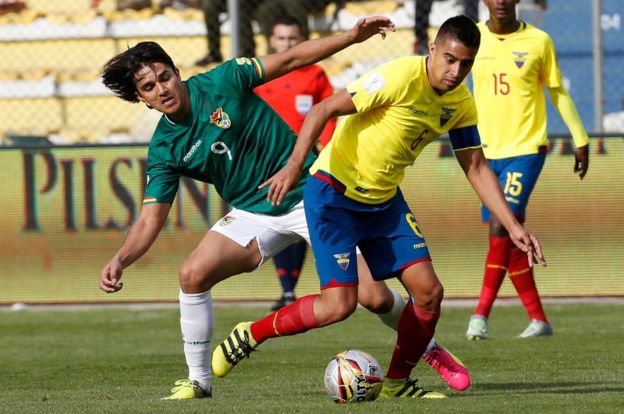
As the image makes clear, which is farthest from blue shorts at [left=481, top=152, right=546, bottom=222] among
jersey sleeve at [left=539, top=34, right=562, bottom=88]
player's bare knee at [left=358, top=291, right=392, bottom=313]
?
player's bare knee at [left=358, top=291, right=392, bottom=313]

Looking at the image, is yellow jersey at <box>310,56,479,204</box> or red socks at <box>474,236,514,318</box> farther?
red socks at <box>474,236,514,318</box>

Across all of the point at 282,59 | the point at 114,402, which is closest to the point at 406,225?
the point at 282,59

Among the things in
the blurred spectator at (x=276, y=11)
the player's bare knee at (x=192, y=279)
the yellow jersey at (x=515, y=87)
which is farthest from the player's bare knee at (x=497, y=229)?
the blurred spectator at (x=276, y=11)

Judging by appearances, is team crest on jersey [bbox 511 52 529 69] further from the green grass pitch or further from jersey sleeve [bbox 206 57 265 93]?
jersey sleeve [bbox 206 57 265 93]

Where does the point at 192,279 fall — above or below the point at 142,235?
below

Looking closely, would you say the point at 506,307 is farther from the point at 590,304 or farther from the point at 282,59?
the point at 282,59

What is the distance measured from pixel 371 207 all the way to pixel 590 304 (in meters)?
5.87

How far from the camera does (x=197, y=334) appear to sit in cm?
678

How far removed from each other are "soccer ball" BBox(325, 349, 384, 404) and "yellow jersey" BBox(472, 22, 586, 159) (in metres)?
3.57

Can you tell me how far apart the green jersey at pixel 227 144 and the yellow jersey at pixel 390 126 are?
51 cm

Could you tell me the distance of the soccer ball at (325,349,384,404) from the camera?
620 centimetres

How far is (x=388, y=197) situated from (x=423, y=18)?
7.95m

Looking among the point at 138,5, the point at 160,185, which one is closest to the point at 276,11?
the point at 138,5

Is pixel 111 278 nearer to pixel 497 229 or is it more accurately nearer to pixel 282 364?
pixel 282 364
